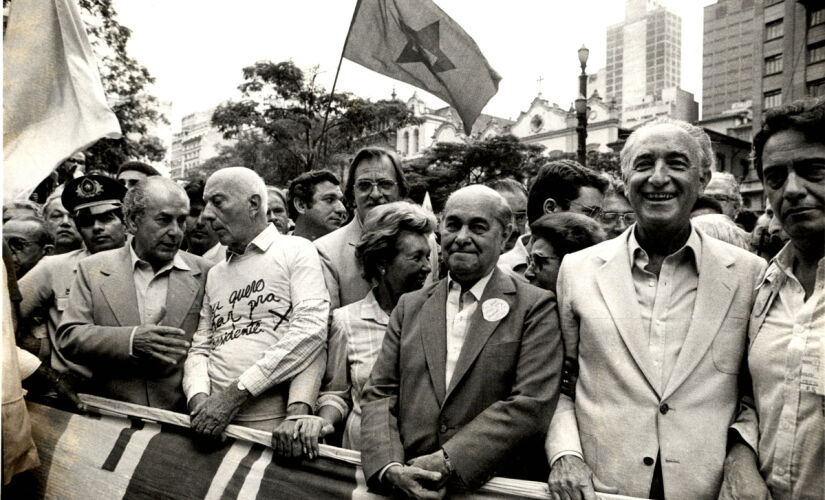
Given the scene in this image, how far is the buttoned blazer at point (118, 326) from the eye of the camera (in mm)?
3523

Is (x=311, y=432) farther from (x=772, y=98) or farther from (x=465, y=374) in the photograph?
(x=772, y=98)

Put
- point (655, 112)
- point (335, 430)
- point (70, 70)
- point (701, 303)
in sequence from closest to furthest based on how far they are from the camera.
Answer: point (701, 303) < point (335, 430) < point (70, 70) < point (655, 112)

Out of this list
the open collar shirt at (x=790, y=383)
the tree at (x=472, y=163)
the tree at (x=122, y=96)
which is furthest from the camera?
the tree at (x=472, y=163)

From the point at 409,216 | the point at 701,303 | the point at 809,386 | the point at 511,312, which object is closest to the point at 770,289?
the point at 701,303

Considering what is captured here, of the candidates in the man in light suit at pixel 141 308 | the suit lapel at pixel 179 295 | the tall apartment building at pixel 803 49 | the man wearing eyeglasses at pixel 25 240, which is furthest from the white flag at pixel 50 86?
the tall apartment building at pixel 803 49

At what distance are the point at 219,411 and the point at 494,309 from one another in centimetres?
142

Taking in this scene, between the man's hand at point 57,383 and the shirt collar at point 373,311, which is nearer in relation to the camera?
the shirt collar at point 373,311

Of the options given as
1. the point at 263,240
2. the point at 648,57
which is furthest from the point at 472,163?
the point at 648,57

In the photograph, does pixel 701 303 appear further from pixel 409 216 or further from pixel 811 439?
pixel 409 216

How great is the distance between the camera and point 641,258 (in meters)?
2.62

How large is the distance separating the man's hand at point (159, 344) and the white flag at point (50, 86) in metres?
0.95

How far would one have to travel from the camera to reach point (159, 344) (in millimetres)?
3457

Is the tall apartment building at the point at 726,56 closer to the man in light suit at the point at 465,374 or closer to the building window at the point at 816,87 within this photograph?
the building window at the point at 816,87

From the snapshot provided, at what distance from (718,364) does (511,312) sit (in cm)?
78
